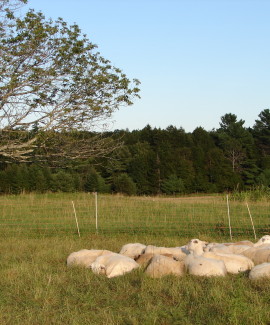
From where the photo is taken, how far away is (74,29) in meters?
12.0

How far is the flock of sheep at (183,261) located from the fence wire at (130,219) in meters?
4.20

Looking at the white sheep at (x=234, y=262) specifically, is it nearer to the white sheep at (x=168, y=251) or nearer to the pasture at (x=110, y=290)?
the pasture at (x=110, y=290)

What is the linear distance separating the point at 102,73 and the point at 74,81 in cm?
82

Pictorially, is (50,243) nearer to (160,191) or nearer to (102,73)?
(102,73)

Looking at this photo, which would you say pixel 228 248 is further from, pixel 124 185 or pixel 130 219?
pixel 124 185

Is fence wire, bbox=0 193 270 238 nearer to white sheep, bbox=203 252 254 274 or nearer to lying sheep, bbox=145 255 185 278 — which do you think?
white sheep, bbox=203 252 254 274

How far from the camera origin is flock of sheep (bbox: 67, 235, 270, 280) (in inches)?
270

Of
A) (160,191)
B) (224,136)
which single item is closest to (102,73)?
(160,191)

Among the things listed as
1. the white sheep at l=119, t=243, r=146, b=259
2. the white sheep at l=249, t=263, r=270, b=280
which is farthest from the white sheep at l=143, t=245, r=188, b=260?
the white sheep at l=249, t=263, r=270, b=280

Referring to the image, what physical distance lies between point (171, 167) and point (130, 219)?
35912 millimetres

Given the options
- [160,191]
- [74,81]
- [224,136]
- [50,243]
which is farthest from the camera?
[224,136]

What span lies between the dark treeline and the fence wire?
22.4 metres

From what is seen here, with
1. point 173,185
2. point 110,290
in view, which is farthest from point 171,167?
point 110,290

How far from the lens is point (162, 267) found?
6.95 metres
